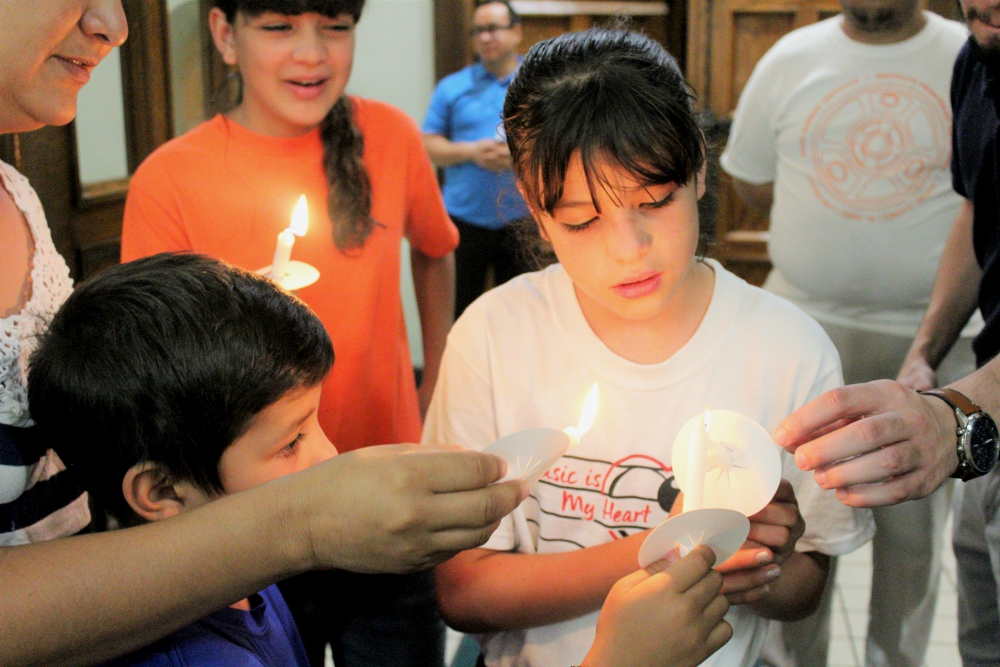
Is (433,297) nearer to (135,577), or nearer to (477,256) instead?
(135,577)

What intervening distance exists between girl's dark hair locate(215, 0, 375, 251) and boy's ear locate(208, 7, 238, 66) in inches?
0.6

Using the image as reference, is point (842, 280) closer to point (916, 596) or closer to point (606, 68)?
point (916, 596)

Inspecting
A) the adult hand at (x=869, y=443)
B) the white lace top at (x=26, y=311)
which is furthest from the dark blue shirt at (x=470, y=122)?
the adult hand at (x=869, y=443)

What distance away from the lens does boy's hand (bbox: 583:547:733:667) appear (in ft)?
2.73

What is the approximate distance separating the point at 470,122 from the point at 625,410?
3.04m

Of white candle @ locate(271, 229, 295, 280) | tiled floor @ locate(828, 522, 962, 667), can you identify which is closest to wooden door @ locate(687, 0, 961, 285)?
tiled floor @ locate(828, 522, 962, 667)

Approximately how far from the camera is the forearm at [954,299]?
6.06 ft

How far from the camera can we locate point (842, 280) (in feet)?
7.75

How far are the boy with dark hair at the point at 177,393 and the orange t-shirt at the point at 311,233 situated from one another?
1.97ft

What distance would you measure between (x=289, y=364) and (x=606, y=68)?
562mm

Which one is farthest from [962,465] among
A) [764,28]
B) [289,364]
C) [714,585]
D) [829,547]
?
[764,28]

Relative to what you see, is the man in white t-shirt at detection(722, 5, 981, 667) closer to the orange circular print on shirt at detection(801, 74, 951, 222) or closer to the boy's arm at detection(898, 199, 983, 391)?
the orange circular print on shirt at detection(801, 74, 951, 222)

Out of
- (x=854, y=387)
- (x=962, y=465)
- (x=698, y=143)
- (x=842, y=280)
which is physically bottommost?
(x=842, y=280)

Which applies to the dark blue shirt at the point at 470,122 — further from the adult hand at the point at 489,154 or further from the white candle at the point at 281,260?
the white candle at the point at 281,260
